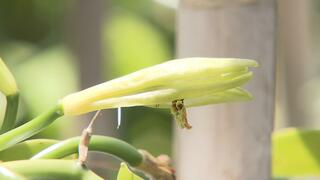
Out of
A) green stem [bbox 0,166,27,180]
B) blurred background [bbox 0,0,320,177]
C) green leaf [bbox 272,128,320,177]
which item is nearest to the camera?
green stem [bbox 0,166,27,180]

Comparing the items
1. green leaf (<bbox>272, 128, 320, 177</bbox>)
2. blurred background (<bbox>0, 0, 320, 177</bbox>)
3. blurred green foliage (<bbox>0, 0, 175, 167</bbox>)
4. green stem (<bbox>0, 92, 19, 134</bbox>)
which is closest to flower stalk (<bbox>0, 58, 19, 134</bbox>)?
green stem (<bbox>0, 92, 19, 134</bbox>)

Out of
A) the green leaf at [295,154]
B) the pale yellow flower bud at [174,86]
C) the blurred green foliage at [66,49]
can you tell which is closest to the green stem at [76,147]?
the pale yellow flower bud at [174,86]

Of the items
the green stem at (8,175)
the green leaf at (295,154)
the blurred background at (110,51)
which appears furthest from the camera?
the blurred background at (110,51)

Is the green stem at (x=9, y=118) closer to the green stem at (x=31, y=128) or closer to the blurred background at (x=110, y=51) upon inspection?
the green stem at (x=31, y=128)

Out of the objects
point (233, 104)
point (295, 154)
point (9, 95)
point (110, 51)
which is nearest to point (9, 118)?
point (9, 95)

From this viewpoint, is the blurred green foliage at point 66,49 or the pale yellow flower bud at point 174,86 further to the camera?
the blurred green foliage at point 66,49

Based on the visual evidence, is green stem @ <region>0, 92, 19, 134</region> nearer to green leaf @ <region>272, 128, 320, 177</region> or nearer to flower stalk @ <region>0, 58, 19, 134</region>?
flower stalk @ <region>0, 58, 19, 134</region>
